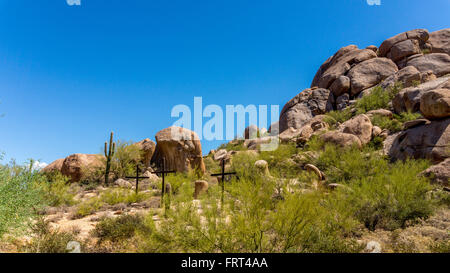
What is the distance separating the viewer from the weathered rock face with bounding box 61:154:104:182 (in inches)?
768

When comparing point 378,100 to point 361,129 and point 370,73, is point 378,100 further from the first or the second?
point 370,73

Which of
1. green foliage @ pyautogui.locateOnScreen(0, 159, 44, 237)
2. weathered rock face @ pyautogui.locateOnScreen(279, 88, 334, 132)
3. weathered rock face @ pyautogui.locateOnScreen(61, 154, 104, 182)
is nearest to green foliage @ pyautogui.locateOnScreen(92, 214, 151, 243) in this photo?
green foliage @ pyautogui.locateOnScreen(0, 159, 44, 237)

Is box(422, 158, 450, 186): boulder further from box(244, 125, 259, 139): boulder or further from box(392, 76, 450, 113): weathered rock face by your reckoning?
box(244, 125, 259, 139): boulder

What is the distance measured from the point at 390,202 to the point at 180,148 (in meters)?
15.7

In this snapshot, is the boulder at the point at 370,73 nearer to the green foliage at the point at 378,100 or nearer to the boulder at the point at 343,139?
the green foliage at the point at 378,100

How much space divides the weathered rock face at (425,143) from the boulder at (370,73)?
16311 millimetres

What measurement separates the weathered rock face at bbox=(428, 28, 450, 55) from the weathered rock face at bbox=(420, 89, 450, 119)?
82.0 feet

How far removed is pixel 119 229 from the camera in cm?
619

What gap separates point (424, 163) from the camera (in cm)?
1029

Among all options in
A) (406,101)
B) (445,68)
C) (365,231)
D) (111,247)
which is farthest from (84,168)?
(445,68)

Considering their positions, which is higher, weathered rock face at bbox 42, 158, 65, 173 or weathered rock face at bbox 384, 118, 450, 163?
weathered rock face at bbox 384, 118, 450, 163

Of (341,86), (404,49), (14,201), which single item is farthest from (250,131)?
(14,201)

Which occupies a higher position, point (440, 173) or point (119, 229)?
point (440, 173)
